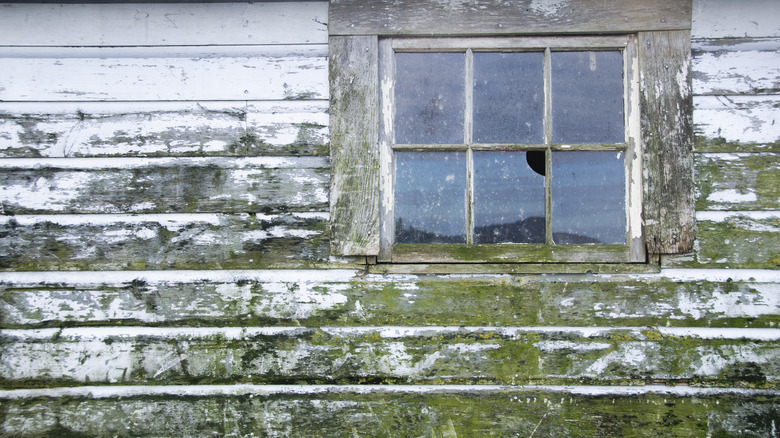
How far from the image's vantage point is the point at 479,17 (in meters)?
1.81

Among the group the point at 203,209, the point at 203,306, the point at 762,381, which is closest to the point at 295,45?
the point at 203,209

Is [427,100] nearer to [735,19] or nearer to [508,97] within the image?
[508,97]

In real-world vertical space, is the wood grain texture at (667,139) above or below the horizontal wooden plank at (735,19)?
below

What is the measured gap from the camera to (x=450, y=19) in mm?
1812

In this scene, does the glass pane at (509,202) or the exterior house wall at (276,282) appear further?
the glass pane at (509,202)

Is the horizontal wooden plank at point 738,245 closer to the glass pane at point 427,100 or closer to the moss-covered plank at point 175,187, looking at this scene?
the glass pane at point 427,100

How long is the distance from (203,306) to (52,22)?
1357 millimetres

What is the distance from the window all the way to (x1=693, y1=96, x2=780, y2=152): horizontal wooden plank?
27cm

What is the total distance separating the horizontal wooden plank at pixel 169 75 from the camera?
6.00ft

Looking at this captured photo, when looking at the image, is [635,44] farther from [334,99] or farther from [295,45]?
[295,45]

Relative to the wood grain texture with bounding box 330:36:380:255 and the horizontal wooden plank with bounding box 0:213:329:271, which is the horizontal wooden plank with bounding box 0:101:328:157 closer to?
the wood grain texture with bounding box 330:36:380:255

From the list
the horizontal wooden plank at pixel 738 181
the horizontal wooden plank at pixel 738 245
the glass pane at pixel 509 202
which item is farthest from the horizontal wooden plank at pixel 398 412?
the horizontal wooden plank at pixel 738 181

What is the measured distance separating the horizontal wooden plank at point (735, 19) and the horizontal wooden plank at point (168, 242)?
1.75 m

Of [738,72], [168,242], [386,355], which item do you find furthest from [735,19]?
[168,242]
